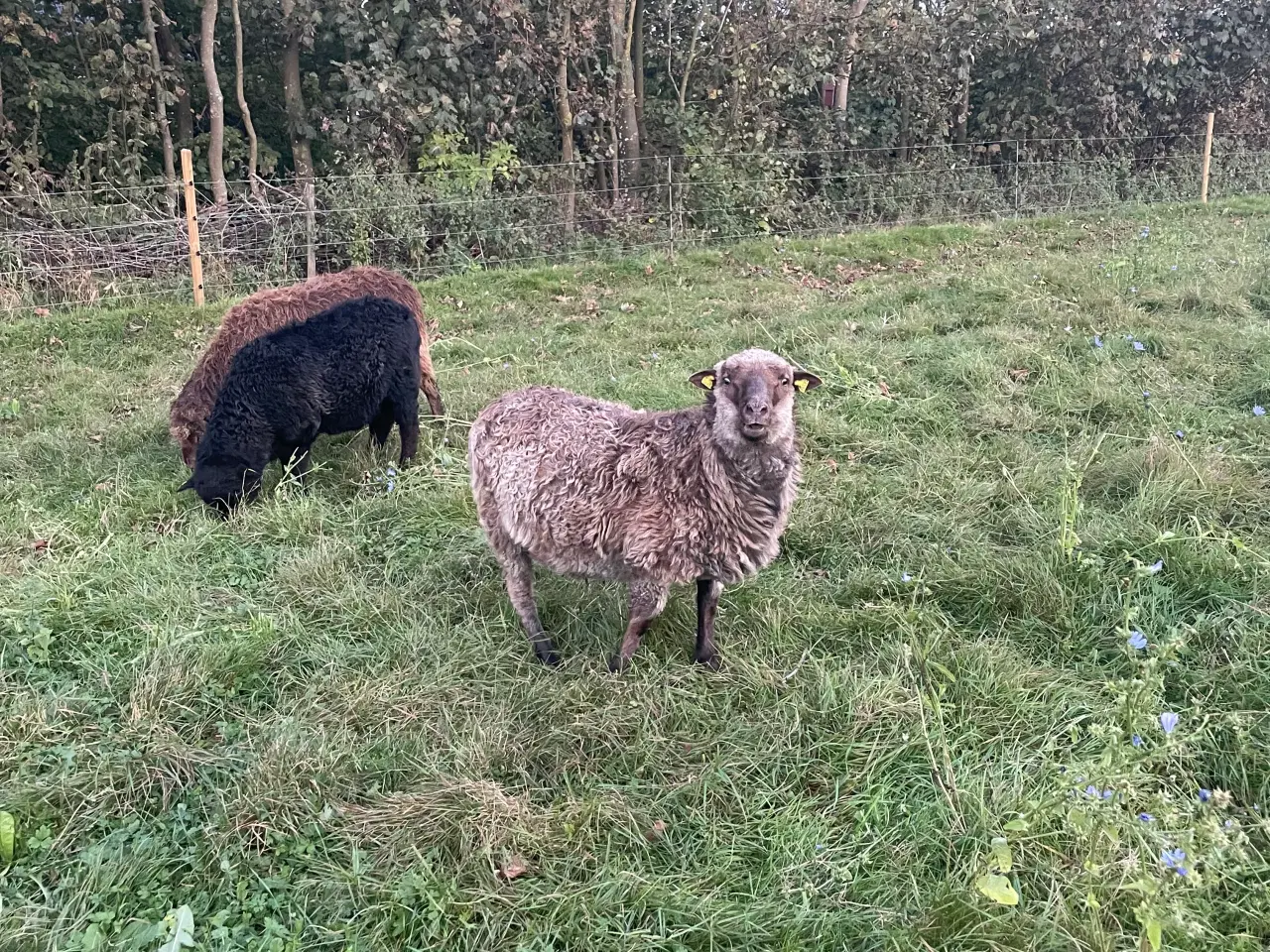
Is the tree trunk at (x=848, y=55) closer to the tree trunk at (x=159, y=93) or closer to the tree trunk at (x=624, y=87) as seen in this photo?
the tree trunk at (x=624, y=87)

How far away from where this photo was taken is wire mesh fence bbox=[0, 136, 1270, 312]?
33.2ft

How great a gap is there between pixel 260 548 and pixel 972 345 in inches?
206

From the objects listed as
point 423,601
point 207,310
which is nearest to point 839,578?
point 423,601

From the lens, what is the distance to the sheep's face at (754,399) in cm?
312

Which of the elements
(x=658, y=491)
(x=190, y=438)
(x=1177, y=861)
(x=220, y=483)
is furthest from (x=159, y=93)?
(x=1177, y=861)

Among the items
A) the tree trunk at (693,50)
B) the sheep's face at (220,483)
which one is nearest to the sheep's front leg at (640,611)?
the sheep's face at (220,483)

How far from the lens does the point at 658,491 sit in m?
3.33

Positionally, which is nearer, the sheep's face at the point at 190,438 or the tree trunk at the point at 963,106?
the sheep's face at the point at 190,438

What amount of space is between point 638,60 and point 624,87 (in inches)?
35.6

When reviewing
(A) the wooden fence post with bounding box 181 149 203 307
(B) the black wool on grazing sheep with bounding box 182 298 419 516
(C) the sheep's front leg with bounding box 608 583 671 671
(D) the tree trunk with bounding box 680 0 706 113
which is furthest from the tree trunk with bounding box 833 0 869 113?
(C) the sheep's front leg with bounding box 608 583 671 671

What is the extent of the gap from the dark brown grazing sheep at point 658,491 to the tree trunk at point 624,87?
1098cm

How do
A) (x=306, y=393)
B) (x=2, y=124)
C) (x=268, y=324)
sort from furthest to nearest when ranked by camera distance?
(x=2, y=124)
(x=268, y=324)
(x=306, y=393)

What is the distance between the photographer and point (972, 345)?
6.55 metres

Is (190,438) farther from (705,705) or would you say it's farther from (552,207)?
(552,207)
